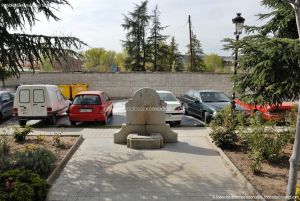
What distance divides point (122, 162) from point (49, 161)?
2003mm

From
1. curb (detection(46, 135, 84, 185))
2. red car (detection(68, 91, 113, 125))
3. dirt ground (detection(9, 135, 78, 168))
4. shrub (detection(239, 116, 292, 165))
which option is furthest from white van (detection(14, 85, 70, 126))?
shrub (detection(239, 116, 292, 165))

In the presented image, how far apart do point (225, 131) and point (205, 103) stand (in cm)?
528

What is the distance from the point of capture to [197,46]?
1866 inches

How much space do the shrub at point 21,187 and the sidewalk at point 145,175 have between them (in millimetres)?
454

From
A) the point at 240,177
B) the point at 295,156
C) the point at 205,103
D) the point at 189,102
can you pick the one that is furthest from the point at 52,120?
the point at 295,156

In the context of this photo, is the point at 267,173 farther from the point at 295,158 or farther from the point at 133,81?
the point at 133,81

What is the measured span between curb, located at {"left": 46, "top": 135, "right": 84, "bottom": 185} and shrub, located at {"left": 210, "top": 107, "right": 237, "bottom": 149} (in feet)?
14.6

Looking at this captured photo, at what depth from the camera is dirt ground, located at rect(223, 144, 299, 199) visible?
22.3ft

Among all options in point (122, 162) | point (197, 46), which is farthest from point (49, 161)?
point (197, 46)

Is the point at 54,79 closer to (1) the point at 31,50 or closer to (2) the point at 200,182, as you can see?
(1) the point at 31,50

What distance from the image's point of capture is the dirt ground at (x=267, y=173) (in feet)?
22.3

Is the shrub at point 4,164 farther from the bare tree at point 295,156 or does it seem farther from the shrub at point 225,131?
the shrub at point 225,131

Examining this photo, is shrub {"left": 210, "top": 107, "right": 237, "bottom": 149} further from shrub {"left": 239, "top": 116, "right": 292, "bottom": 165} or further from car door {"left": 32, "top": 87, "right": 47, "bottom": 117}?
car door {"left": 32, "top": 87, "right": 47, "bottom": 117}

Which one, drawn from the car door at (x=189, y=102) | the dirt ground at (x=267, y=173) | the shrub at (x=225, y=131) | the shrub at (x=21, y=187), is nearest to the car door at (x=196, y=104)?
the car door at (x=189, y=102)
